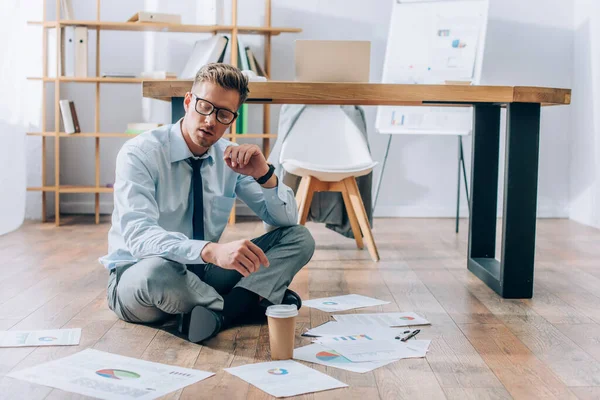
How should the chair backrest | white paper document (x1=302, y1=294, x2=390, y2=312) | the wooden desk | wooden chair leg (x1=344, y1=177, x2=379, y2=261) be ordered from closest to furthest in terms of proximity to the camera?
white paper document (x1=302, y1=294, x2=390, y2=312) < the wooden desk < wooden chair leg (x1=344, y1=177, x2=379, y2=261) < the chair backrest

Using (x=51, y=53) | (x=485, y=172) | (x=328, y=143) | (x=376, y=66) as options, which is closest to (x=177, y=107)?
(x=485, y=172)

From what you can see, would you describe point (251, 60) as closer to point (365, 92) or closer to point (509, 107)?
point (365, 92)

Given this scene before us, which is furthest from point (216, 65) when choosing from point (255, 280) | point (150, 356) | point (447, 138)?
point (447, 138)

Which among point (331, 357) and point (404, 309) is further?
point (404, 309)

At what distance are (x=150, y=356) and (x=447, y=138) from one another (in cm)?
349

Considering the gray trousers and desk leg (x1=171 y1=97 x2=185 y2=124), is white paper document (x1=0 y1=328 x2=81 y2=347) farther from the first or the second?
desk leg (x1=171 y1=97 x2=185 y2=124)

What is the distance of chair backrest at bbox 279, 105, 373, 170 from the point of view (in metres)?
3.79

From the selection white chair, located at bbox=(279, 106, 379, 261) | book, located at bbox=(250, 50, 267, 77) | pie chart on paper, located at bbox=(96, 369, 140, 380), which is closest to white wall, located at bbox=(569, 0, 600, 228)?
white chair, located at bbox=(279, 106, 379, 261)

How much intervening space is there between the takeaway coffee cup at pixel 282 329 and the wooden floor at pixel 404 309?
80 mm

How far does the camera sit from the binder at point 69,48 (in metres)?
4.40

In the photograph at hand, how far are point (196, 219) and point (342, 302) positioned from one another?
62 cm

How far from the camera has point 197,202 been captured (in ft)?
6.90

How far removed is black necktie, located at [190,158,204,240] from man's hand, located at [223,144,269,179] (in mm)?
151

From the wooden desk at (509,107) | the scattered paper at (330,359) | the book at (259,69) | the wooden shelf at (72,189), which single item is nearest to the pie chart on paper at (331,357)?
the scattered paper at (330,359)
